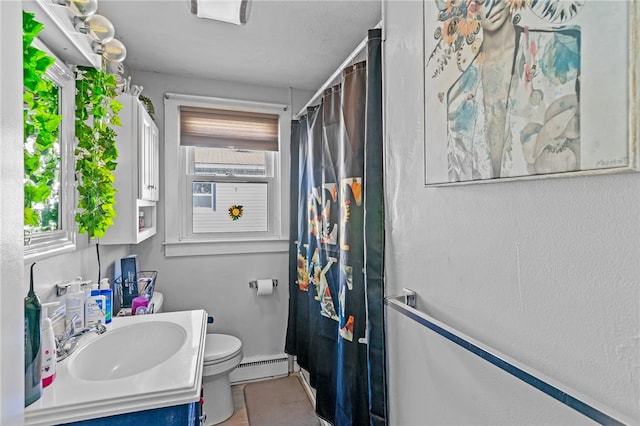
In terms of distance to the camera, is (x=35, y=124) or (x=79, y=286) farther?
(x=79, y=286)

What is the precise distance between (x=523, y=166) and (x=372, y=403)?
38.0 inches

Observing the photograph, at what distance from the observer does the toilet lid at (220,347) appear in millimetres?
2088

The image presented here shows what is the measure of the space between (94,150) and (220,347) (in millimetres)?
1376

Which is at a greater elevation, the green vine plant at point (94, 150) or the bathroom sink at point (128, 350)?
the green vine plant at point (94, 150)

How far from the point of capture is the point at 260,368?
2721 mm

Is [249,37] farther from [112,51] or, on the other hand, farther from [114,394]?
[114,394]

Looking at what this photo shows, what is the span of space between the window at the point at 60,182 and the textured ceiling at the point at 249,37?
53cm

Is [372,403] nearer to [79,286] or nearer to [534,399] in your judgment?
[534,399]

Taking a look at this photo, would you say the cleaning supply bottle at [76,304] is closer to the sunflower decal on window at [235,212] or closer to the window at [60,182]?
the window at [60,182]

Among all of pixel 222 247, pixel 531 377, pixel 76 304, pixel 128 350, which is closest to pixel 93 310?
pixel 76 304

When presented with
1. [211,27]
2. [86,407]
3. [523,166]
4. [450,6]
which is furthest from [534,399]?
[211,27]

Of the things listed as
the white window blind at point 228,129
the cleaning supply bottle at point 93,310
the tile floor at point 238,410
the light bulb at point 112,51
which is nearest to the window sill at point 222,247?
the white window blind at point 228,129

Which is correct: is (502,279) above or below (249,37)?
below

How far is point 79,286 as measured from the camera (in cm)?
133
